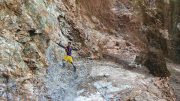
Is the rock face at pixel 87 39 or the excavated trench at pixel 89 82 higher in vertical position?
the rock face at pixel 87 39

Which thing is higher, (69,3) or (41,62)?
(69,3)

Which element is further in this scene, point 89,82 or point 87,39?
point 87,39

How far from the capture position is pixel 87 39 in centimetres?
2012

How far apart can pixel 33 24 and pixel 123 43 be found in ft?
25.7

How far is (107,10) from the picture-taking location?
23469 mm

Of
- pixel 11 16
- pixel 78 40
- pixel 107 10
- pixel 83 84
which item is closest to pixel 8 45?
pixel 11 16

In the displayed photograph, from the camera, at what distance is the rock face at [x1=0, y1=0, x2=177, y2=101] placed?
46.7 feet

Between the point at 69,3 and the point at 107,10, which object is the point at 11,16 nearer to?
the point at 69,3

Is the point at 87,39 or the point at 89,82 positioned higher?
the point at 87,39

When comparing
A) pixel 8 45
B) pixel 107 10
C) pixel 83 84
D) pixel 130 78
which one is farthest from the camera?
pixel 107 10

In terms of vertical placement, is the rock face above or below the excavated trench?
above

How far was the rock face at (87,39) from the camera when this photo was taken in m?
14.2

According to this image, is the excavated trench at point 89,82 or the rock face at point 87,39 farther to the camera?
the excavated trench at point 89,82

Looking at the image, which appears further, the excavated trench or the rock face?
the excavated trench
